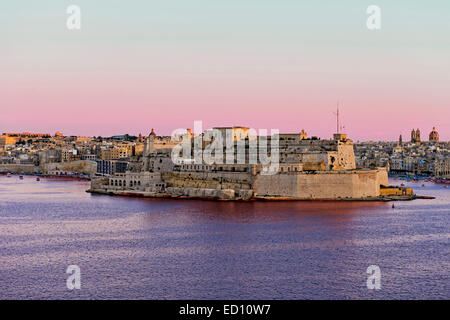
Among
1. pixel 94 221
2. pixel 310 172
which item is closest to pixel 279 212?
pixel 310 172

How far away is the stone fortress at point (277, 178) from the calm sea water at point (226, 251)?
3173 millimetres

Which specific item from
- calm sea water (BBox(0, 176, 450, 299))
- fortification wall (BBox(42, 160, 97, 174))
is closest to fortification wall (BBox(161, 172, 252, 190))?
A: calm sea water (BBox(0, 176, 450, 299))

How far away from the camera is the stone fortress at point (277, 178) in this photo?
30.8 m

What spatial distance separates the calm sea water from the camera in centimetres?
1304

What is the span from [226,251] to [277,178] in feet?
49.5

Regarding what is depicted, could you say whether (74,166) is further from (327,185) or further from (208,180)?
(327,185)

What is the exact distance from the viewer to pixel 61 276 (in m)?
14.1

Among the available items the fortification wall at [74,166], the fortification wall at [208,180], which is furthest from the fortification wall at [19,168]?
the fortification wall at [208,180]

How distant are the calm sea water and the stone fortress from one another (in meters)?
3.17

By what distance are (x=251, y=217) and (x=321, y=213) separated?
131 inches

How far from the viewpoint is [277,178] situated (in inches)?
1248

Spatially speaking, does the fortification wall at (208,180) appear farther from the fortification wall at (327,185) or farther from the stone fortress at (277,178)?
the fortification wall at (327,185)


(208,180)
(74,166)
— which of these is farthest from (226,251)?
(74,166)

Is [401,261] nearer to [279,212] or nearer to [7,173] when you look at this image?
[279,212]
